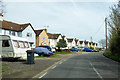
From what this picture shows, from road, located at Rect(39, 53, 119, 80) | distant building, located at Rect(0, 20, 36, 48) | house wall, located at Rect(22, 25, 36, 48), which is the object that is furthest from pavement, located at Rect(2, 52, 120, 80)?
house wall, located at Rect(22, 25, 36, 48)

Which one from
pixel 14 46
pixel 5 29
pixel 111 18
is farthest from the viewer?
pixel 5 29

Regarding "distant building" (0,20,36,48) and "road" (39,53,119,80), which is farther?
"distant building" (0,20,36,48)

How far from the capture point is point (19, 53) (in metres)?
16.0

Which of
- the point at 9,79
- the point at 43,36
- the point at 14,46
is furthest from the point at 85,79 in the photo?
the point at 43,36

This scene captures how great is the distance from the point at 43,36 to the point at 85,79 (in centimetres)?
4382

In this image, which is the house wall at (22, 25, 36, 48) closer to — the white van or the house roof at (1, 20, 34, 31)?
the house roof at (1, 20, 34, 31)

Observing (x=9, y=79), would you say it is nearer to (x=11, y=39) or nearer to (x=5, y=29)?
(x=11, y=39)

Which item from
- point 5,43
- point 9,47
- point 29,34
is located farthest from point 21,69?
point 29,34

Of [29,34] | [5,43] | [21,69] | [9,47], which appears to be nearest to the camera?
[21,69]

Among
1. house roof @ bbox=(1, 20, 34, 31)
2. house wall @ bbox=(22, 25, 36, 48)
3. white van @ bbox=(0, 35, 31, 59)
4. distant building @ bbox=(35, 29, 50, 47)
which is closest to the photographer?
white van @ bbox=(0, 35, 31, 59)

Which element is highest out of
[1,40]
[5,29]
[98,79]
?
[5,29]

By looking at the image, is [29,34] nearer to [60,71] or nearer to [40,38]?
[40,38]

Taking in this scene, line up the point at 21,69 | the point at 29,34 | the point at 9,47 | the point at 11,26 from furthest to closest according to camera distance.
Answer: the point at 29,34 → the point at 11,26 → the point at 9,47 → the point at 21,69

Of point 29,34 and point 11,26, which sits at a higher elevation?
point 11,26
